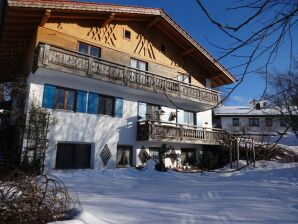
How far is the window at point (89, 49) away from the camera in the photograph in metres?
16.4

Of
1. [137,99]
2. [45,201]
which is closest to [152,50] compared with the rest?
[137,99]

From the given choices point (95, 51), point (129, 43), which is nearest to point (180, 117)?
point (129, 43)

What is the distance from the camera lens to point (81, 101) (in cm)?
1565

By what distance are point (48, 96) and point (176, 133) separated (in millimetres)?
8006

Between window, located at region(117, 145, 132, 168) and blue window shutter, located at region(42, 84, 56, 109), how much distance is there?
4.73 m

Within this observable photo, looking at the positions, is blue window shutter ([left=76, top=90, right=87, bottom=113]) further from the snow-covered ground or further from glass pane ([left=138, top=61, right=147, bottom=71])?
the snow-covered ground

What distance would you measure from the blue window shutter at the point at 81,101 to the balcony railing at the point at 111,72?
1.39 m

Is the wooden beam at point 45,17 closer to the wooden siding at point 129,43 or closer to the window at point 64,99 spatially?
the wooden siding at point 129,43

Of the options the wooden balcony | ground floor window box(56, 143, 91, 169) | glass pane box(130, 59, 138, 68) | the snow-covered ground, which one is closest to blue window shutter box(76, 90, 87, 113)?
ground floor window box(56, 143, 91, 169)

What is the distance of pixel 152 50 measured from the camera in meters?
20.0

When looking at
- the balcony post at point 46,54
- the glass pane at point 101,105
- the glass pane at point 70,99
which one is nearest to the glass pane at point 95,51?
the glass pane at point 101,105

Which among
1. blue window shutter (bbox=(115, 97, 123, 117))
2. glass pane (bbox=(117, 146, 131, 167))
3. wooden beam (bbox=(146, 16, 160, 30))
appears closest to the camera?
glass pane (bbox=(117, 146, 131, 167))

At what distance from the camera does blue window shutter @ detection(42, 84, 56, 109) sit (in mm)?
14336

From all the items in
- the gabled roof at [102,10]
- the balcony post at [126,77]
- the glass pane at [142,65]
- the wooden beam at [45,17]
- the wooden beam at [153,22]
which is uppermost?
the wooden beam at [153,22]
